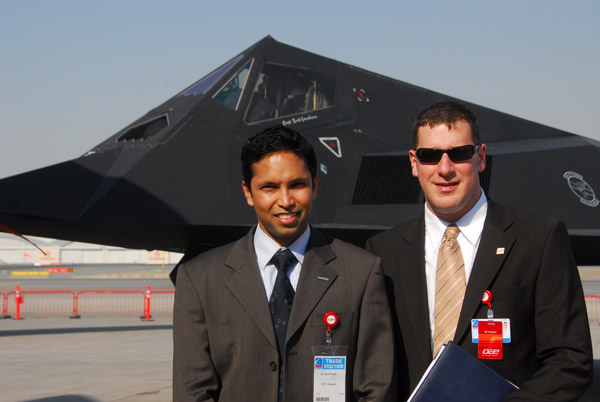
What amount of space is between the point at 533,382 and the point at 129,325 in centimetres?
1979

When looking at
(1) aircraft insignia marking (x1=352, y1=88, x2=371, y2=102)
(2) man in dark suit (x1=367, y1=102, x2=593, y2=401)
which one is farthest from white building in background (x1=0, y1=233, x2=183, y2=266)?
(2) man in dark suit (x1=367, y1=102, x2=593, y2=401)

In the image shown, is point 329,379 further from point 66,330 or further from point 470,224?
point 66,330

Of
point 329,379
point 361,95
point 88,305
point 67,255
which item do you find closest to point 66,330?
point 88,305

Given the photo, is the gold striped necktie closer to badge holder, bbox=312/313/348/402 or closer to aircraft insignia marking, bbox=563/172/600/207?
badge holder, bbox=312/313/348/402

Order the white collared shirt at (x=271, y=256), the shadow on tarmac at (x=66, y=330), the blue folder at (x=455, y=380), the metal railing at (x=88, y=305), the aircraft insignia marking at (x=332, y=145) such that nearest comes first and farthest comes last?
the blue folder at (x=455, y=380) < the white collared shirt at (x=271, y=256) < the aircraft insignia marking at (x=332, y=145) < the shadow on tarmac at (x=66, y=330) < the metal railing at (x=88, y=305)

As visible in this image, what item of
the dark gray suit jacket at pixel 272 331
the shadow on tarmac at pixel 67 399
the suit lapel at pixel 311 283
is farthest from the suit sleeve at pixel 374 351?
the shadow on tarmac at pixel 67 399

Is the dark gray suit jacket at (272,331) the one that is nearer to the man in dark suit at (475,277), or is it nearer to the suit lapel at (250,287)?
the suit lapel at (250,287)

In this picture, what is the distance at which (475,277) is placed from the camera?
10.3ft

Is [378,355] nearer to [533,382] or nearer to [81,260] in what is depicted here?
[533,382]

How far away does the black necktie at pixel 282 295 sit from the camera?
307cm

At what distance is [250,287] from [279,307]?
150 mm

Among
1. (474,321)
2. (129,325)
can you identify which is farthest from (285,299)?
(129,325)

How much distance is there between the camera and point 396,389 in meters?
3.09

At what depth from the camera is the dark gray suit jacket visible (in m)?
3.01
